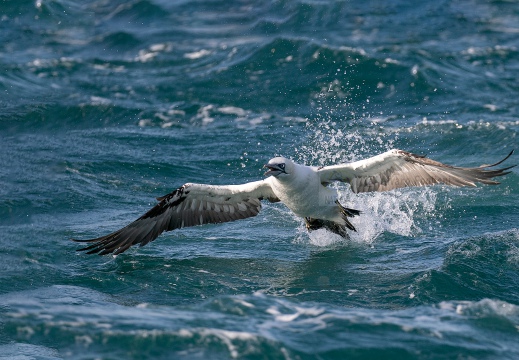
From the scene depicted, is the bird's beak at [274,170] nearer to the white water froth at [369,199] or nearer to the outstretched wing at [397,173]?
the outstretched wing at [397,173]

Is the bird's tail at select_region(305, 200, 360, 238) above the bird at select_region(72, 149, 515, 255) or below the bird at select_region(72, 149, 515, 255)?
below

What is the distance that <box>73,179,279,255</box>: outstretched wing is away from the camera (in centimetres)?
1155

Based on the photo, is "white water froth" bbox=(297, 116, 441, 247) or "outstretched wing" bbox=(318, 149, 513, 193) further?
"white water froth" bbox=(297, 116, 441, 247)

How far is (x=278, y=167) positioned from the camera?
1067 centimetres

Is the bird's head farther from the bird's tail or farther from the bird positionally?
the bird's tail

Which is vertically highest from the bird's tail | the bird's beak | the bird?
the bird's beak

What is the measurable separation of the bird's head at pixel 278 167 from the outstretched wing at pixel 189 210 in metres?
0.82

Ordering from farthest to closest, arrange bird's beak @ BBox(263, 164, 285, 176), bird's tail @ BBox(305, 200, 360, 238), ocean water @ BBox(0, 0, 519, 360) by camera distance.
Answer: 1. bird's tail @ BBox(305, 200, 360, 238)
2. bird's beak @ BBox(263, 164, 285, 176)
3. ocean water @ BBox(0, 0, 519, 360)

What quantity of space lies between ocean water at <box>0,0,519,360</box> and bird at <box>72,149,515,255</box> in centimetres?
52

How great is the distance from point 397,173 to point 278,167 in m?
1.83

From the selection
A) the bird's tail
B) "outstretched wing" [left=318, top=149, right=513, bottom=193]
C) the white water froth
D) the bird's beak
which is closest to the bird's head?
the bird's beak

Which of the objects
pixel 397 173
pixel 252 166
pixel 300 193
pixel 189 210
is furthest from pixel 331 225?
pixel 252 166

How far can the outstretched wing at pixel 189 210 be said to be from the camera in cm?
1155

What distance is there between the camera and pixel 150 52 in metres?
24.1
